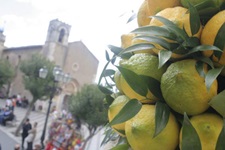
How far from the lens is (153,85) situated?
1.97 feet

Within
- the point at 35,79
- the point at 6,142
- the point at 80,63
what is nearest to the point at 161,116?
the point at 6,142

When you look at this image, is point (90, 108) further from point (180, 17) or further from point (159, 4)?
point (180, 17)

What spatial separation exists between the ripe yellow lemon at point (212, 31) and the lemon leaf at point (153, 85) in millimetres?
124

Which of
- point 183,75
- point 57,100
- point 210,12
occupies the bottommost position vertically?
point 57,100

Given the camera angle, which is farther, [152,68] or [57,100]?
[57,100]

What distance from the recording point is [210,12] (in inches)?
24.7

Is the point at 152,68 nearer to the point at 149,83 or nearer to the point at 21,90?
the point at 149,83

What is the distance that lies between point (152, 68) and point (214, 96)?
0.16m

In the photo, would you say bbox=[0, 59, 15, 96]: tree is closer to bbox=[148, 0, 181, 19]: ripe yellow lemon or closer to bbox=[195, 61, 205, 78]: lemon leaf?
bbox=[148, 0, 181, 19]: ripe yellow lemon

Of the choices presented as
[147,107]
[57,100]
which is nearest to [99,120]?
[147,107]

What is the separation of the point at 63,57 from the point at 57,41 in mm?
2309

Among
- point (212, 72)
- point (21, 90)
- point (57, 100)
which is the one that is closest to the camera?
point (212, 72)

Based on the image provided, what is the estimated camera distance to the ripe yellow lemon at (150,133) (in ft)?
1.83

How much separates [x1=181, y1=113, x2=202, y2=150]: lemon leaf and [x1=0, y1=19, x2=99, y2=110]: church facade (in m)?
26.6
